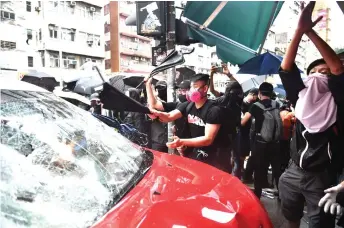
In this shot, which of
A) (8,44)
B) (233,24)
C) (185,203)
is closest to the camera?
(185,203)

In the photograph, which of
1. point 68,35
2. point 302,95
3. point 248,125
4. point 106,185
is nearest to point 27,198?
point 106,185

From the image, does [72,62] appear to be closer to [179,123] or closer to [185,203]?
[179,123]

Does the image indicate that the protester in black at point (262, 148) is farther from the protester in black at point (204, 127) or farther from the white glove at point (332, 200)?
the white glove at point (332, 200)

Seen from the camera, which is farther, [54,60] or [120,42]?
[120,42]

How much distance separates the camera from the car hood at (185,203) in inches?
57.7

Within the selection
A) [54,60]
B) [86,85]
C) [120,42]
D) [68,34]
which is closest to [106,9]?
[120,42]

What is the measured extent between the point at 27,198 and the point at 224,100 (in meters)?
3.51

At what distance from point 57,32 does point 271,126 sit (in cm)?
Answer: 2901

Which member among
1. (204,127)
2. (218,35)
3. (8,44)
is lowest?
(204,127)

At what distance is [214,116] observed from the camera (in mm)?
3098

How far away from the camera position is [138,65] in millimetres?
40656

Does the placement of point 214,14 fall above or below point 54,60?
below

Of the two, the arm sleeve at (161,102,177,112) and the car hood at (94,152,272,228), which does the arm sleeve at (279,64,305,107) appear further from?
the arm sleeve at (161,102,177,112)

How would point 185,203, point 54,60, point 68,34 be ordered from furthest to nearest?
point 68,34, point 54,60, point 185,203
